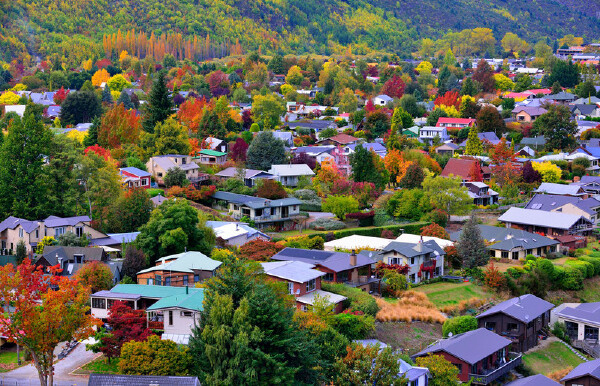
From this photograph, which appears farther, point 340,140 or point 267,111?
point 267,111

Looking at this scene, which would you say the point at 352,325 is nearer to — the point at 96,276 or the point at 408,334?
the point at 408,334

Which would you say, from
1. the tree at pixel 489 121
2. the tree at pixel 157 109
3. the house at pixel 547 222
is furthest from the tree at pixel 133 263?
the tree at pixel 489 121

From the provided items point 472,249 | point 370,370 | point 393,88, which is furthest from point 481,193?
point 393,88

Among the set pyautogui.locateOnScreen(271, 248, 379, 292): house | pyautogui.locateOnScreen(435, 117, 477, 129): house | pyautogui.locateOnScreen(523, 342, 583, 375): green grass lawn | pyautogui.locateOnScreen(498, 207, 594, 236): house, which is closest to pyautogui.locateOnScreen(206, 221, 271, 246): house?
pyautogui.locateOnScreen(271, 248, 379, 292): house

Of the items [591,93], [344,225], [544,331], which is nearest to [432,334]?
[544,331]

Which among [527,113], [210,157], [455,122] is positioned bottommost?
[210,157]

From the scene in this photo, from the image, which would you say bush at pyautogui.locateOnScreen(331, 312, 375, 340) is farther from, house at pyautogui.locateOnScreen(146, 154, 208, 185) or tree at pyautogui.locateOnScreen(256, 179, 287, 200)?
house at pyautogui.locateOnScreen(146, 154, 208, 185)
